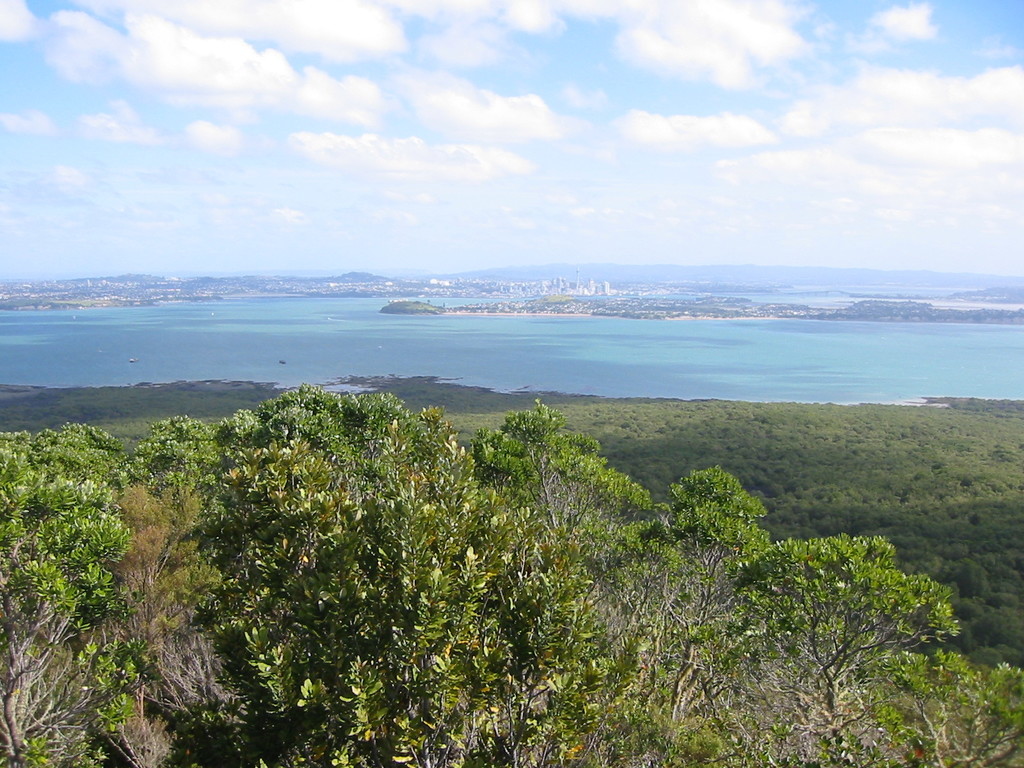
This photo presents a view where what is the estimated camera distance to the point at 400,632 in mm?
4164

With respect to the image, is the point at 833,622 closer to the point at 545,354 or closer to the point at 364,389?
the point at 364,389

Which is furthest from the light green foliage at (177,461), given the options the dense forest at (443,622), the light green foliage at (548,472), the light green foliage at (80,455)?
the light green foliage at (548,472)

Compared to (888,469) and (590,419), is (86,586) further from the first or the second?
(590,419)

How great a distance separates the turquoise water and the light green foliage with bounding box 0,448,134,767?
216ft

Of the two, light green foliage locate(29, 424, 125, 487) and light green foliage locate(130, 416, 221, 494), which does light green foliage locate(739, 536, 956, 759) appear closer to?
light green foliage locate(29, 424, 125, 487)

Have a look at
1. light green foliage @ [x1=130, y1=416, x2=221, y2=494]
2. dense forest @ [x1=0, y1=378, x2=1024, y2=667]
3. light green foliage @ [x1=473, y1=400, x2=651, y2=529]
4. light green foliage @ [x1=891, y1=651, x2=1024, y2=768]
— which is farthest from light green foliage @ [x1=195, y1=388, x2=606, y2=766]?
light green foliage @ [x1=130, y1=416, x2=221, y2=494]

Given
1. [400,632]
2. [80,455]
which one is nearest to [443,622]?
[400,632]

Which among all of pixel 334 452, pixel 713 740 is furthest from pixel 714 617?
pixel 334 452

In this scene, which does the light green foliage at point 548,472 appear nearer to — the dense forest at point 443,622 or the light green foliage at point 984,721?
the dense forest at point 443,622

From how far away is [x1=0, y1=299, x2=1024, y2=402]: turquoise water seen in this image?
2936 inches

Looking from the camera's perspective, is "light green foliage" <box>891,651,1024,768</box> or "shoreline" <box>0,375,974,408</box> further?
"shoreline" <box>0,375,974,408</box>

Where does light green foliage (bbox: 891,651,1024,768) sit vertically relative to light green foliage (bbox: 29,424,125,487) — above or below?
above

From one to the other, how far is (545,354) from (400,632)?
94.1 meters

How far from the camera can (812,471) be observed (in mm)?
35906
